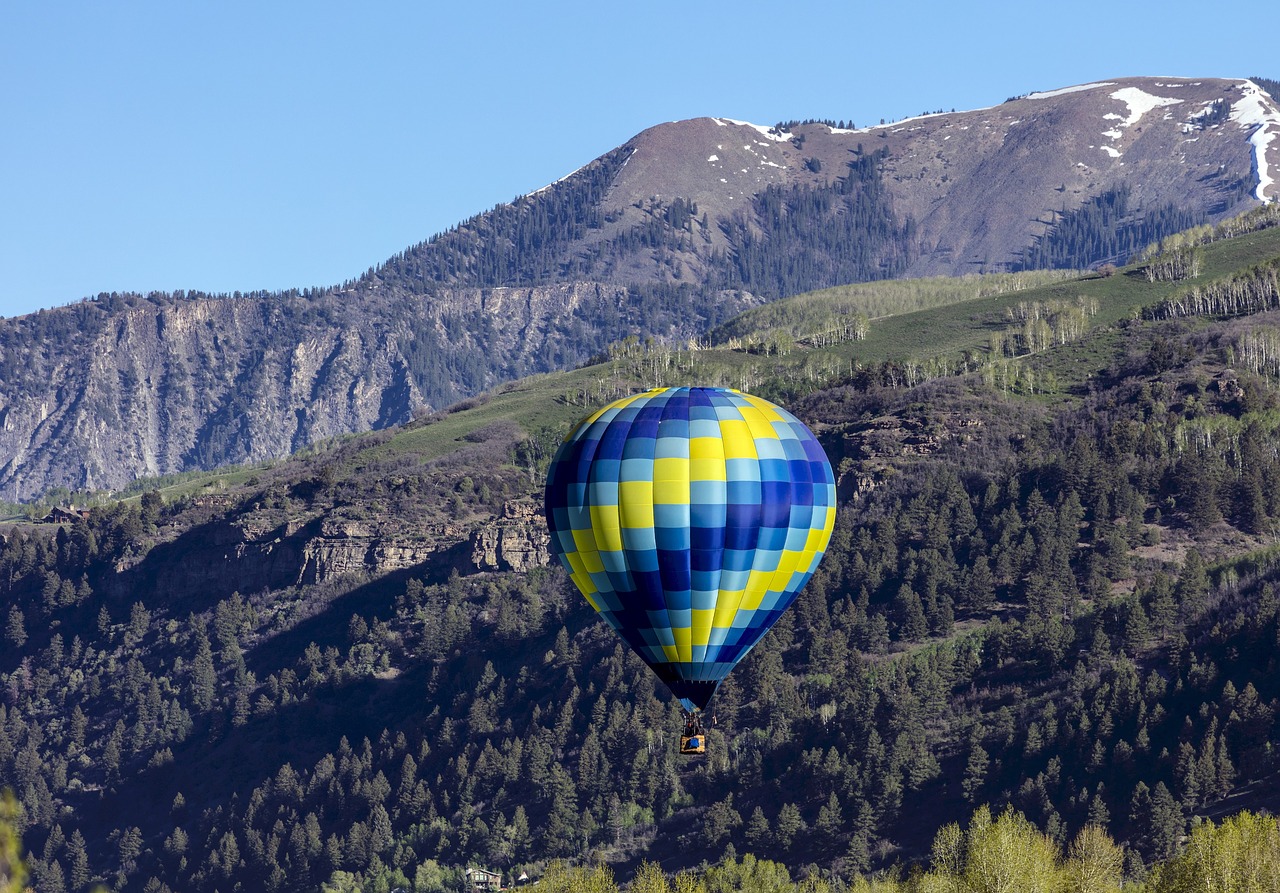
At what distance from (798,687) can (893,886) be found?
81764mm

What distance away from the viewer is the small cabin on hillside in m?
172

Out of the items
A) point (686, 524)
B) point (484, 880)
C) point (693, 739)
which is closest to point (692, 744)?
point (693, 739)

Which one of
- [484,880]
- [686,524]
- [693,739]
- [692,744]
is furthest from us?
[484,880]

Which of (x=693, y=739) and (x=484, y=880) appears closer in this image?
(x=693, y=739)

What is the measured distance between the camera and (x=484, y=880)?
17500 centimetres

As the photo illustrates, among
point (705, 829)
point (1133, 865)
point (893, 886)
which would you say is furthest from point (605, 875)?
point (705, 829)

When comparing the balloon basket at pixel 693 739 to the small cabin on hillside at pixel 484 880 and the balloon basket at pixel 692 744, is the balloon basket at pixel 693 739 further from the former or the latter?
the small cabin on hillside at pixel 484 880

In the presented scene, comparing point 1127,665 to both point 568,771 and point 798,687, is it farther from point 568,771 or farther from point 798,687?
point 568,771

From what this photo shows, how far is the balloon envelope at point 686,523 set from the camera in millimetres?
85500

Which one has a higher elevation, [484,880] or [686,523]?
[686,523]

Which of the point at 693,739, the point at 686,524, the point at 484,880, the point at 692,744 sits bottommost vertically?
the point at 484,880

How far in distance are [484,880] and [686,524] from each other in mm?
95869

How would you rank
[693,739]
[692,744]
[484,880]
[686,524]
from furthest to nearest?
1. [484,880]
2. [686,524]
3. [693,739]
4. [692,744]

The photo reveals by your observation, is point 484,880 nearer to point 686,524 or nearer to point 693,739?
point 686,524
